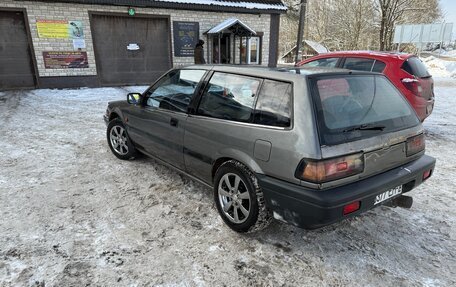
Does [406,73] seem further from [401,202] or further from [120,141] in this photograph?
[120,141]

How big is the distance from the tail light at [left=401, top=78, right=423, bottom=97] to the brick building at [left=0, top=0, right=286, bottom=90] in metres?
8.73

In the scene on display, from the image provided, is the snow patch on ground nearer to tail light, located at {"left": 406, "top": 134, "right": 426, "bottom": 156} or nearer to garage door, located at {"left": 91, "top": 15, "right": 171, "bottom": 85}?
garage door, located at {"left": 91, "top": 15, "right": 171, "bottom": 85}

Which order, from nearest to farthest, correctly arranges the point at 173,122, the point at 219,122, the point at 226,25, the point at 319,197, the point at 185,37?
1. the point at 319,197
2. the point at 219,122
3. the point at 173,122
4. the point at 226,25
5. the point at 185,37

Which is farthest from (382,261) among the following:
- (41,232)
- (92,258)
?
(41,232)

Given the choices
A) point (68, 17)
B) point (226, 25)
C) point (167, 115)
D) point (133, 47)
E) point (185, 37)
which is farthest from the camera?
point (185, 37)

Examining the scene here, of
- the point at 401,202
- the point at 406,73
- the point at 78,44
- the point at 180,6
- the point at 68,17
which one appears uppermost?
the point at 180,6

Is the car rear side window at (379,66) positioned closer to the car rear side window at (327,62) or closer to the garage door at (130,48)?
the car rear side window at (327,62)

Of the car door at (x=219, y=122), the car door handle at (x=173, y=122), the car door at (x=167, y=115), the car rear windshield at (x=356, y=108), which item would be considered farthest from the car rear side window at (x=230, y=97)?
the car rear windshield at (x=356, y=108)

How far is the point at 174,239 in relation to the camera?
284cm

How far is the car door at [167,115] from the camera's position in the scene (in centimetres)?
343

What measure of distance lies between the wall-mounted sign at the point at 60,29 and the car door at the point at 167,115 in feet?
29.3

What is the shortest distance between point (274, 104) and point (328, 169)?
688mm

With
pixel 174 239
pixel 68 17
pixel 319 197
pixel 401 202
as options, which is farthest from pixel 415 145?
pixel 68 17

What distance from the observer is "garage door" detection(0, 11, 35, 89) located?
10594 millimetres
